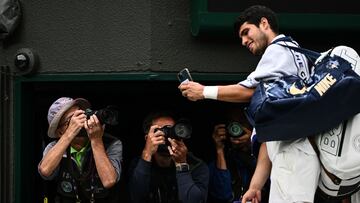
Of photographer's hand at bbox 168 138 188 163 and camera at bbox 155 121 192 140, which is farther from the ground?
camera at bbox 155 121 192 140

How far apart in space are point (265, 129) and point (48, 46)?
2.16m

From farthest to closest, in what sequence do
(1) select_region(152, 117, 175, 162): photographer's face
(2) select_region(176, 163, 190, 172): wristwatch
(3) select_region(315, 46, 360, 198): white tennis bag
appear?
(1) select_region(152, 117, 175, 162): photographer's face
(2) select_region(176, 163, 190, 172): wristwatch
(3) select_region(315, 46, 360, 198): white tennis bag

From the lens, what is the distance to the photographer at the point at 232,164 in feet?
17.9

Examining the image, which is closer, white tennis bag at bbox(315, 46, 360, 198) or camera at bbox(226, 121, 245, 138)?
white tennis bag at bbox(315, 46, 360, 198)

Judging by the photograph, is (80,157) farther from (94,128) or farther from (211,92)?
(211,92)

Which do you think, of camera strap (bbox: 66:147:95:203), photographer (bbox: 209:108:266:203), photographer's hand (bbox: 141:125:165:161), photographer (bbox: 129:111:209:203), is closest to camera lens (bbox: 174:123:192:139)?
photographer (bbox: 129:111:209:203)

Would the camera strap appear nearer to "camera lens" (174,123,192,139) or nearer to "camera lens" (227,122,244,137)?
"camera lens" (174,123,192,139)

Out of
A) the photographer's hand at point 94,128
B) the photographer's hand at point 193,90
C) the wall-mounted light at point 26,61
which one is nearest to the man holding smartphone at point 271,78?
the photographer's hand at point 193,90

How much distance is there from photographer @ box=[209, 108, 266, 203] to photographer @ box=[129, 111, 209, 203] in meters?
0.21

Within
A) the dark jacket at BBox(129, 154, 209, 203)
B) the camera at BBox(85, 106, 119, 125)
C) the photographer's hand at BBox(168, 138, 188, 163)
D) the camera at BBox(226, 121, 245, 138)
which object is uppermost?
the camera at BBox(85, 106, 119, 125)

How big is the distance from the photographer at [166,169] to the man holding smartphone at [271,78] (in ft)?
2.78

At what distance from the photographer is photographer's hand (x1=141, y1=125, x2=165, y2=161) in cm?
507

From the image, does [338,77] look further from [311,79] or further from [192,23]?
[192,23]

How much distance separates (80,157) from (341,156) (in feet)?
6.91
